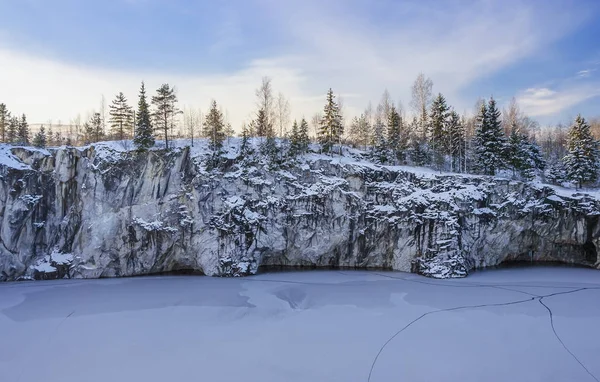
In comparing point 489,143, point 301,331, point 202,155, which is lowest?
point 301,331

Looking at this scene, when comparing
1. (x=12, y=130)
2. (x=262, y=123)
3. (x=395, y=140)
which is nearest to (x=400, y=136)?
(x=395, y=140)

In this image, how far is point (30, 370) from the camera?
952 centimetres

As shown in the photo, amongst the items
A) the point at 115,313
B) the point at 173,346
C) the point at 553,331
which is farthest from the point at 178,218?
the point at 553,331

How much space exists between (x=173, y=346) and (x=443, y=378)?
28.7 feet

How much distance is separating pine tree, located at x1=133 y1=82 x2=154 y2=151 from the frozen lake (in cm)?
1018

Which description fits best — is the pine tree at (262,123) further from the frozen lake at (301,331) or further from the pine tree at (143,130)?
the frozen lake at (301,331)

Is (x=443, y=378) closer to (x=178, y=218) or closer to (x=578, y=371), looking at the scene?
(x=578, y=371)

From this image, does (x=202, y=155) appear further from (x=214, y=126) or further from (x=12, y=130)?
(x=12, y=130)

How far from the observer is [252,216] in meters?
22.2

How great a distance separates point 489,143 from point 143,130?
2809 centimetres

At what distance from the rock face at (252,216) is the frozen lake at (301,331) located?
101 inches

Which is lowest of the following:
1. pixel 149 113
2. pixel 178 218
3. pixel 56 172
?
pixel 178 218

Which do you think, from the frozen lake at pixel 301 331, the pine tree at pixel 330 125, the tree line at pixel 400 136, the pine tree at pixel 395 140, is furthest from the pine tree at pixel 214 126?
the pine tree at pixel 395 140

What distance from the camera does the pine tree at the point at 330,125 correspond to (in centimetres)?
3002
